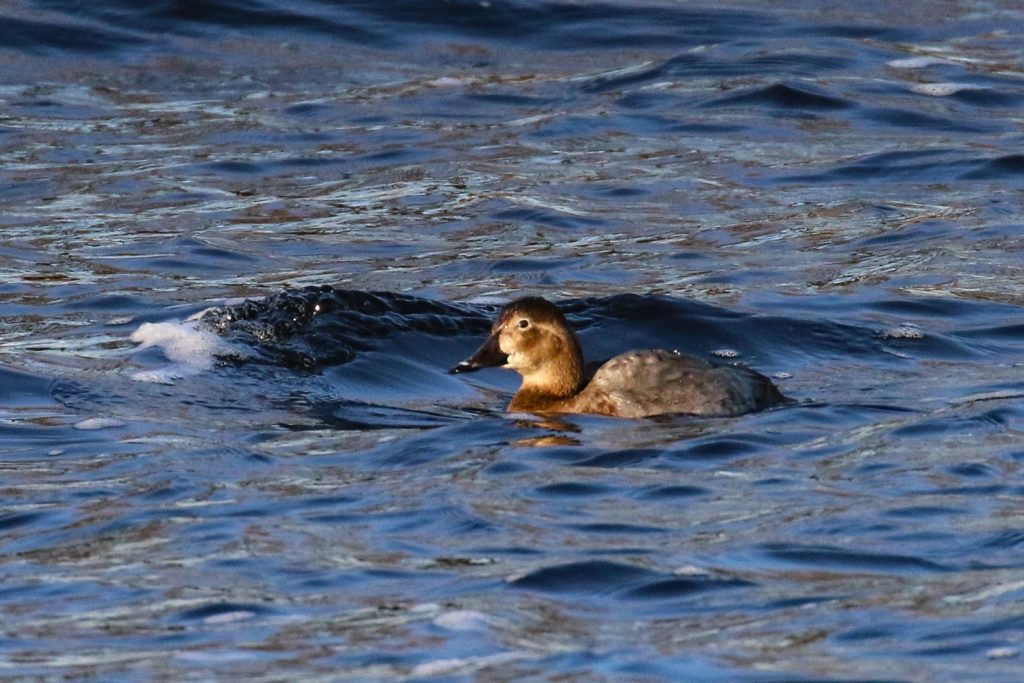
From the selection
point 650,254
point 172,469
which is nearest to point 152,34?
point 650,254

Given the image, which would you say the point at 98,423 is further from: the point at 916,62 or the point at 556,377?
the point at 916,62

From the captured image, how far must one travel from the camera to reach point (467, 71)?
17469 millimetres

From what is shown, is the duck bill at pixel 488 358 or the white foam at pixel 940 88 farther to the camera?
the white foam at pixel 940 88

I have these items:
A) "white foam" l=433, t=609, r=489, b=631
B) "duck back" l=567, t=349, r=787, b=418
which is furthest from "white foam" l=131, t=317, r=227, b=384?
"white foam" l=433, t=609, r=489, b=631

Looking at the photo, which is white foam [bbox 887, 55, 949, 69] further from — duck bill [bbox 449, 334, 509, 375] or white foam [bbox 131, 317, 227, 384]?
duck bill [bbox 449, 334, 509, 375]

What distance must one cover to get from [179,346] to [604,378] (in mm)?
2446

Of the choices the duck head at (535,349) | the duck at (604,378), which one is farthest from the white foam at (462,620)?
the duck head at (535,349)

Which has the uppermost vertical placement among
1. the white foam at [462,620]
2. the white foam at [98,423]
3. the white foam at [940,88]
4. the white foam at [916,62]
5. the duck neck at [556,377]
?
the white foam at [916,62]

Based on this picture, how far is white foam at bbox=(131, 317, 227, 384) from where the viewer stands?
9.48 m

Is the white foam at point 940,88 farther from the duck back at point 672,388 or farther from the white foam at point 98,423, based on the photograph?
the white foam at point 98,423

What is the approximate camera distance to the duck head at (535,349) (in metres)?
9.09

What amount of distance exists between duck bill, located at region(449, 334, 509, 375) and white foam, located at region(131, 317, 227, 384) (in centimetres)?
141

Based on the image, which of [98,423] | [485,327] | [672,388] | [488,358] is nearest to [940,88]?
[485,327]

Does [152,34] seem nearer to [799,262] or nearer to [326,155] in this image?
[326,155]
